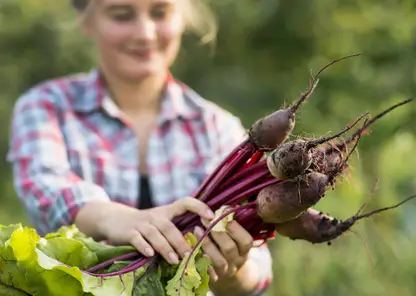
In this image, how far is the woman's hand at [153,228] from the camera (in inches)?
94.7

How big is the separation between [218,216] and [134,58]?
0.99m

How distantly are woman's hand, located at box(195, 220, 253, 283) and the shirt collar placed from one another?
0.98m

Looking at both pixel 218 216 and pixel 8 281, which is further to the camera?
pixel 218 216

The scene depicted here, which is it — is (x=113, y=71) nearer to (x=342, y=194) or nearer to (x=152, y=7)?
(x=152, y=7)

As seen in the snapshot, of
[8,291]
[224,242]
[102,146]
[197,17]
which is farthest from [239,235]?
[197,17]

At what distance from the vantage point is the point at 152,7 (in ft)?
10.5

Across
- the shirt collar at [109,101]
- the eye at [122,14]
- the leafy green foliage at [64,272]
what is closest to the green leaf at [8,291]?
the leafy green foliage at [64,272]

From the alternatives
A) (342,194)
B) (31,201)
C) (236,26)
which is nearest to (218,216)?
(31,201)

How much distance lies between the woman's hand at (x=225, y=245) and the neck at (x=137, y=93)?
3.38 ft

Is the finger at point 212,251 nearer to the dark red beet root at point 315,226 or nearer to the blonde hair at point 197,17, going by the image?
the dark red beet root at point 315,226

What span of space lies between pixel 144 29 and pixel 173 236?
1023 mm

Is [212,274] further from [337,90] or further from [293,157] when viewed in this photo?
[337,90]

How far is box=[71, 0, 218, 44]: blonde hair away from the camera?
11.4 ft

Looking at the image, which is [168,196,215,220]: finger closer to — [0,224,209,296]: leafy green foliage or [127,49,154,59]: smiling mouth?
[0,224,209,296]: leafy green foliage
